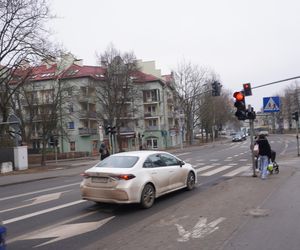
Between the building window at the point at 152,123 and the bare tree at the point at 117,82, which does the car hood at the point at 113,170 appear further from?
the building window at the point at 152,123

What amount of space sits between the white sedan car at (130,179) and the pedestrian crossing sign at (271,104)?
7.65 meters

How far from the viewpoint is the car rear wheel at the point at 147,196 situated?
8992mm

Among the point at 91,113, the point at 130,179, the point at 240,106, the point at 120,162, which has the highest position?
the point at 91,113

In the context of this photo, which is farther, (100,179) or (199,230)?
(100,179)

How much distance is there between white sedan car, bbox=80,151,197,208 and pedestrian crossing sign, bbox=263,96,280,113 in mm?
7651

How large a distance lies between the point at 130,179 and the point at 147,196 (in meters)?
0.81

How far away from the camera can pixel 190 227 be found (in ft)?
22.3

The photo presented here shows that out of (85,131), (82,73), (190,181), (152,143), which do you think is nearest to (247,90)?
(190,181)

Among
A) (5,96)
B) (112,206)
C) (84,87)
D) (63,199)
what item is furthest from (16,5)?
(84,87)

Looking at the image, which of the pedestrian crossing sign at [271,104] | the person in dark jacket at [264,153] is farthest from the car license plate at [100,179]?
the pedestrian crossing sign at [271,104]

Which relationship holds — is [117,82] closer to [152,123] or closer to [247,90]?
[152,123]

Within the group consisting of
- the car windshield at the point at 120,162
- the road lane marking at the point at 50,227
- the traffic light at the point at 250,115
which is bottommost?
the road lane marking at the point at 50,227

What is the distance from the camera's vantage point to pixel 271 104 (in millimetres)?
16312

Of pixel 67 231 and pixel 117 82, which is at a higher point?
pixel 117 82
